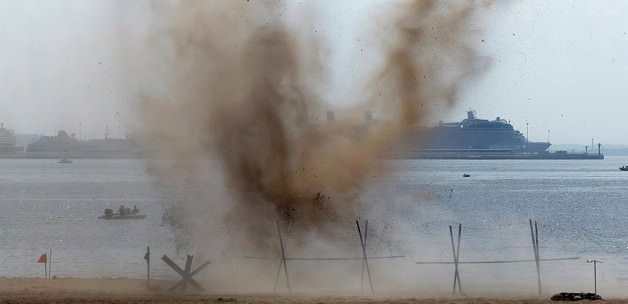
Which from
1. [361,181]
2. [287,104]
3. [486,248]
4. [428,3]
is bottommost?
[486,248]

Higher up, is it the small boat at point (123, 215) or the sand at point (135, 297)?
the small boat at point (123, 215)

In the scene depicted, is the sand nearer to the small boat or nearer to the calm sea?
the calm sea

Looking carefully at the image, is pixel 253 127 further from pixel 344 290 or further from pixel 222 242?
pixel 344 290

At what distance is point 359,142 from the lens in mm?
40844

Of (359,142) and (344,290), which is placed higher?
(359,142)

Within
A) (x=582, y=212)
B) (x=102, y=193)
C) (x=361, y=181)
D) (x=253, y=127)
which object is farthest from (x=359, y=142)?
(x=102, y=193)

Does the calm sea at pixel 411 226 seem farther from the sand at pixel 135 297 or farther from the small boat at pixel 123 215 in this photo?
the sand at pixel 135 297

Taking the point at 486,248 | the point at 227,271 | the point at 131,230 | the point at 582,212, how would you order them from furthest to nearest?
the point at 582,212 → the point at 131,230 → the point at 486,248 → the point at 227,271

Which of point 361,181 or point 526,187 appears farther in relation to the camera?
point 526,187

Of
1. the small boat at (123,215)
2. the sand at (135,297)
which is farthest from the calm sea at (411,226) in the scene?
the sand at (135,297)

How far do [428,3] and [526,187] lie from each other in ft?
367

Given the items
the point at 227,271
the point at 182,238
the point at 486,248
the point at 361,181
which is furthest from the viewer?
the point at 486,248

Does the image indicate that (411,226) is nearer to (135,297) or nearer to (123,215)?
(123,215)

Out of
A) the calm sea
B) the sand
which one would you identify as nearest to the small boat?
the calm sea
